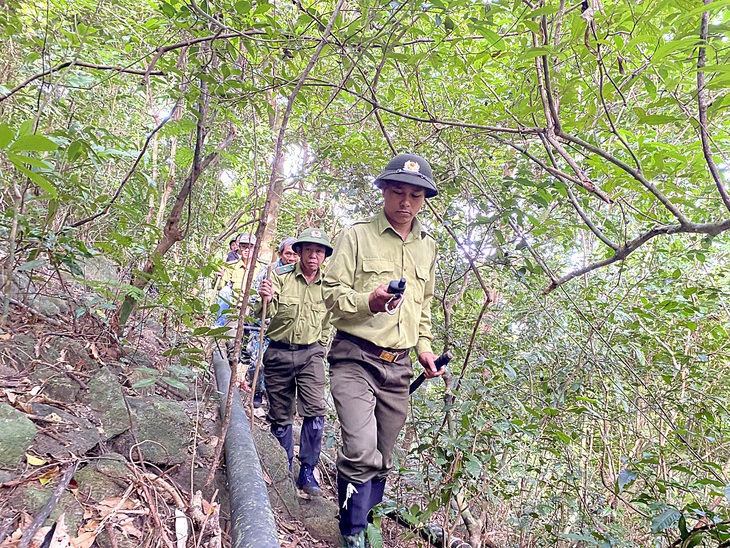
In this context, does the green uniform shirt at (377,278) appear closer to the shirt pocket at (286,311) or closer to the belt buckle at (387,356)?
the belt buckle at (387,356)

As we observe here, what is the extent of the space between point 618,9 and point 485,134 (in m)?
1.46

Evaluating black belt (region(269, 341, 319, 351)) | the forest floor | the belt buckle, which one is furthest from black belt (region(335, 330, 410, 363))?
black belt (region(269, 341, 319, 351))

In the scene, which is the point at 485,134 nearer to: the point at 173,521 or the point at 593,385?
the point at 593,385

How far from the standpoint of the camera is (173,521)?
Result: 1.97m

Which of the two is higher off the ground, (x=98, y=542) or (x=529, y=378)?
(x=529, y=378)

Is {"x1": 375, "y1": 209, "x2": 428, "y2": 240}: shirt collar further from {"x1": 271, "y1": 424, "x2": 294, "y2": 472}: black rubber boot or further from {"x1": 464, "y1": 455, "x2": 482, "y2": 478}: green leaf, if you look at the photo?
{"x1": 271, "y1": 424, "x2": 294, "y2": 472}: black rubber boot

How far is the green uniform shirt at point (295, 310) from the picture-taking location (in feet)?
13.4

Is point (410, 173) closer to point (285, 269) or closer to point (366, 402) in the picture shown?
point (366, 402)

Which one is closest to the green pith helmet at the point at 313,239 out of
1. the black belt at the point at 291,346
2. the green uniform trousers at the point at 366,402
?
the black belt at the point at 291,346

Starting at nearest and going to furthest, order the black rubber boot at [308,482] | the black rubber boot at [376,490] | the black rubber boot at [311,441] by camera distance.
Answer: the black rubber boot at [376,490] < the black rubber boot at [308,482] < the black rubber boot at [311,441]

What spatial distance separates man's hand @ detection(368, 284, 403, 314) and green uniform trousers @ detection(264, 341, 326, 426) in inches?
67.1

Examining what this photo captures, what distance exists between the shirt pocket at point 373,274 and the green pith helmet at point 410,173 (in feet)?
1.69

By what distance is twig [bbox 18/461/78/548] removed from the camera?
1543mm

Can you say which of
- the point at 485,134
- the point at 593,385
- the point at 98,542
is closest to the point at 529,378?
the point at 593,385
